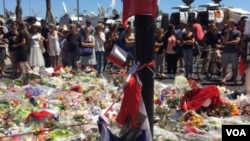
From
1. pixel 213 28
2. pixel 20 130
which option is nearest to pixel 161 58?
pixel 213 28

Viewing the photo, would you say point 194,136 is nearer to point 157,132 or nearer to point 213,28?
point 157,132

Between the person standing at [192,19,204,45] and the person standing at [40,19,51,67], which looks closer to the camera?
the person standing at [192,19,204,45]

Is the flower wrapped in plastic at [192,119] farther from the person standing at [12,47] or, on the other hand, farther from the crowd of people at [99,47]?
the person standing at [12,47]

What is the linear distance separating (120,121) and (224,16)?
84.4 ft

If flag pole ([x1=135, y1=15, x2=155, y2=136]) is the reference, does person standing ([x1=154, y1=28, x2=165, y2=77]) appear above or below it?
below

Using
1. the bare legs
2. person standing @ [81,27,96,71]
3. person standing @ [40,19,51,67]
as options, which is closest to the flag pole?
person standing @ [81,27,96,71]

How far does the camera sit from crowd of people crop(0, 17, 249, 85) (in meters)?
13.4

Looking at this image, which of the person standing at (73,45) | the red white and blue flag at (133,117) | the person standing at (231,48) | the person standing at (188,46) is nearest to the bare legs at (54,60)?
the person standing at (73,45)

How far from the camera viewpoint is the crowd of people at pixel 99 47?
1337 centimetres

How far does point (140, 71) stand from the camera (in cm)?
404

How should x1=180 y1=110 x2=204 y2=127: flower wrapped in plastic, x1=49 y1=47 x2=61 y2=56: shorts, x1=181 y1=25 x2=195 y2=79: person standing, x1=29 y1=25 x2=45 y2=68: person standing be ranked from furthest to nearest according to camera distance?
x1=49 y1=47 x2=61 y2=56: shorts
x1=29 y1=25 x2=45 y2=68: person standing
x1=181 y1=25 x2=195 y2=79: person standing
x1=180 y1=110 x2=204 y2=127: flower wrapped in plastic

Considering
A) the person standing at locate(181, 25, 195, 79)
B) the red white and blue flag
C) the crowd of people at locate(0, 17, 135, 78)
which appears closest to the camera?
the red white and blue flag

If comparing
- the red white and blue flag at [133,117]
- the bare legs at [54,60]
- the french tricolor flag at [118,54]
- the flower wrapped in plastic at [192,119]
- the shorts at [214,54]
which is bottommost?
the bare legs at [54,60]

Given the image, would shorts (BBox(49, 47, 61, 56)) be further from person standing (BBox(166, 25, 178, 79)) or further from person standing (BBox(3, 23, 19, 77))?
person standing (BBox(166, 25, 178, 79))
